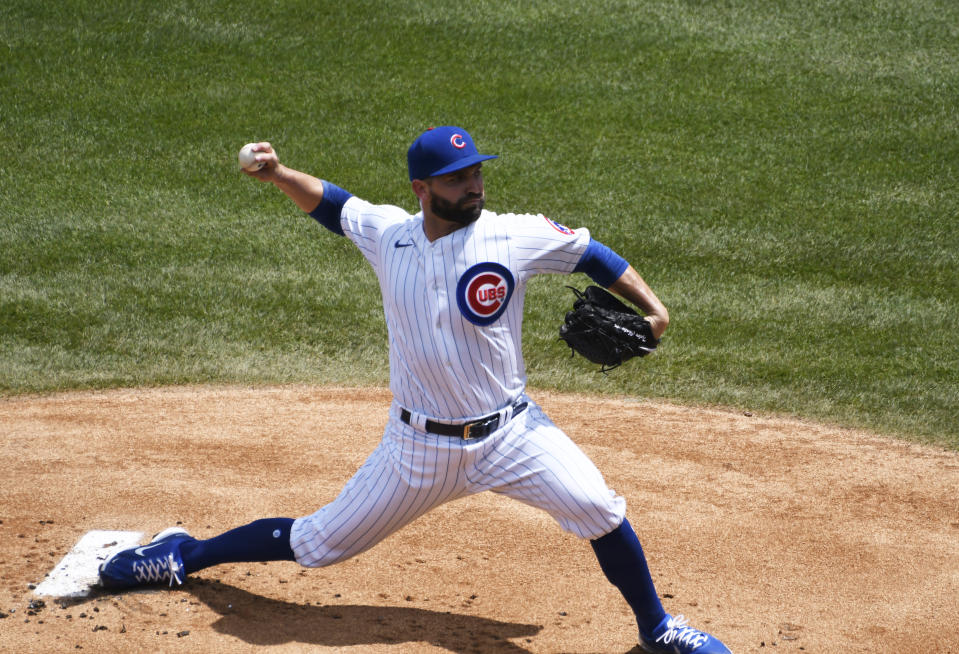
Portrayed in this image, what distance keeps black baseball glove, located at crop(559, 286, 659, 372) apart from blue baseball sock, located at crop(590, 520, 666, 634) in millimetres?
606

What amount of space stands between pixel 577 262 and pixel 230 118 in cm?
859

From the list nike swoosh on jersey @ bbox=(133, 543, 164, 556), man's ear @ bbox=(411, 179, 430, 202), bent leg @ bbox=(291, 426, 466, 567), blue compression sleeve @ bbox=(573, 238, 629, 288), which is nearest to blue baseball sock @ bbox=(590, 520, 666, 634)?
bent leg @ bbox=(291, 426, 466, 567)

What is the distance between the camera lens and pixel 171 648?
3.77 metres

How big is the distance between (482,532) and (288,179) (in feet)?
6.30

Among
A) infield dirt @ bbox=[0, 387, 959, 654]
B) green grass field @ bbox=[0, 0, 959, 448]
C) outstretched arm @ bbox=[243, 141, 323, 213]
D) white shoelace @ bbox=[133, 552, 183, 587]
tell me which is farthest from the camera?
green grass field @ bbox=[0, 0, 959, 448]

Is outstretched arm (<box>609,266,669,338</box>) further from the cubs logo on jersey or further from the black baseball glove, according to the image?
the cubs logo on jersey

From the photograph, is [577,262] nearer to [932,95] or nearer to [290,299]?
[290,299]

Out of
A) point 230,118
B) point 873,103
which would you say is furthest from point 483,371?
point 873,103

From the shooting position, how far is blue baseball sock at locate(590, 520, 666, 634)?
3.73m

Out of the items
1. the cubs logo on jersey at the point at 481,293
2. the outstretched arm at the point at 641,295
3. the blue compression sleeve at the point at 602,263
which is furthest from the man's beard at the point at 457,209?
the outstretched arm at the point at 641,295

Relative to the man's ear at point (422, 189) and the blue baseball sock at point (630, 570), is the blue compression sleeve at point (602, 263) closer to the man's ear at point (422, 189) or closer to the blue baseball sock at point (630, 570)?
the man's ear at point (422, 189)

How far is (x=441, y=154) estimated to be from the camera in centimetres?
359

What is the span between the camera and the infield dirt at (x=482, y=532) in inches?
156

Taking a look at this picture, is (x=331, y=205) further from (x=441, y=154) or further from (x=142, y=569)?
(x=142, y=569)
